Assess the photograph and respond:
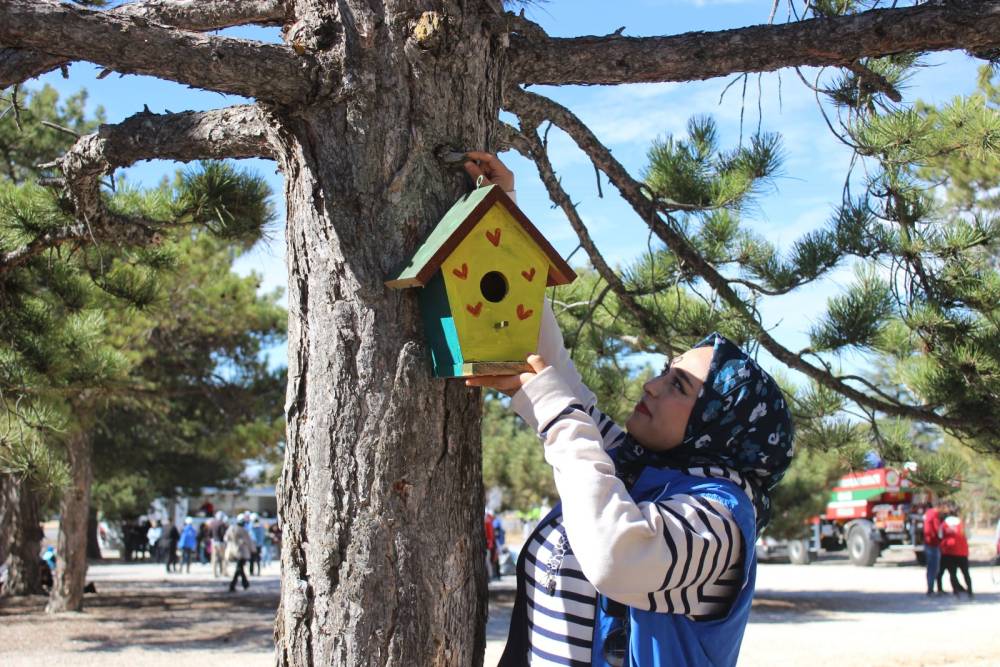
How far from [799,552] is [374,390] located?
74.1 feet

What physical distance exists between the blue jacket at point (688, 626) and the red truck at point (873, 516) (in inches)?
784

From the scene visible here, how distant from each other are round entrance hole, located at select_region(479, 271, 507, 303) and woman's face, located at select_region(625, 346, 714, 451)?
0.40 m

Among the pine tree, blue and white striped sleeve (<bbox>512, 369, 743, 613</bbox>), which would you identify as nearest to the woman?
blue and white striped sleeve (<bbox>512, 369, 743, 613</bbox>)

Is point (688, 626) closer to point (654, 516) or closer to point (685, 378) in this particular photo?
A: point (654, 516)

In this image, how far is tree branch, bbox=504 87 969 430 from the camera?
3268 mm

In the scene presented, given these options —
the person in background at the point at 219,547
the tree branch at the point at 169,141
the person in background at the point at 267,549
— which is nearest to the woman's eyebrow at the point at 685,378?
the tree branch at the point at 169,141

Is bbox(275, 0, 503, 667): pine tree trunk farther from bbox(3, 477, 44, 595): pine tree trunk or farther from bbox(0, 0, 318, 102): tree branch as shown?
bbox(3, 477, 44, 595): pine tree trunk

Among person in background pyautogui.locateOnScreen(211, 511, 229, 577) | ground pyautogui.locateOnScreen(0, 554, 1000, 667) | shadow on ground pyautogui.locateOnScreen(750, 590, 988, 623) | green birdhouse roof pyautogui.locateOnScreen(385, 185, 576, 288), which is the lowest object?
shadow on ground pyautogui.locateOnScreen(750, 590, 988, 623)

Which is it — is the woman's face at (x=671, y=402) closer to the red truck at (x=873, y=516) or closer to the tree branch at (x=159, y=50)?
the tree branch at (x=159, y=50)

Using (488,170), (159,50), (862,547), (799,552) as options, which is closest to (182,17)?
(159,50)

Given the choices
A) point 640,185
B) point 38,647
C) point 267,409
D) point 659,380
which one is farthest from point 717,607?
point 267,409

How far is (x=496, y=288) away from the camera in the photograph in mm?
2090

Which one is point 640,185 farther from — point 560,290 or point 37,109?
point 37,109

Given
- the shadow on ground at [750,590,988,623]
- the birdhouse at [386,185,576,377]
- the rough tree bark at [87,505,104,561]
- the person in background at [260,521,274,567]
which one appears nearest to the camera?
the birdhouse at [386,185,576,377]
